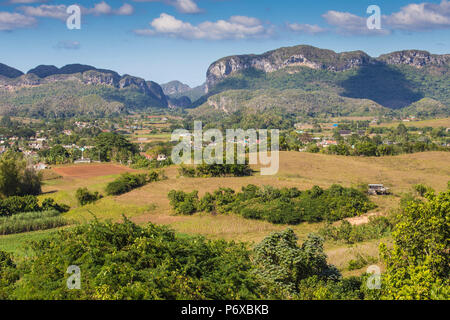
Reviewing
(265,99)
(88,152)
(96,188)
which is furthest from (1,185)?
(265,99)

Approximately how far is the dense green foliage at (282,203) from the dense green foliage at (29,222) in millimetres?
9724

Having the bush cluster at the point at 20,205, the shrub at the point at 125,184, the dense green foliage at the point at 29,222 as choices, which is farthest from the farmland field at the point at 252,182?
the bush cluster at the point at 20,205

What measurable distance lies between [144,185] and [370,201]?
2400cm

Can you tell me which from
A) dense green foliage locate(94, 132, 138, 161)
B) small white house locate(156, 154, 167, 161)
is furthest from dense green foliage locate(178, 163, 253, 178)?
small white house locate(156, 154, 167, 161)

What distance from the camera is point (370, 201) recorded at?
3169 cm

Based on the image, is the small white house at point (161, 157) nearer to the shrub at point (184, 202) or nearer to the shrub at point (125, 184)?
the shrub at point (125, 184)

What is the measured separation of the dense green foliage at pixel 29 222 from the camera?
28.9 m

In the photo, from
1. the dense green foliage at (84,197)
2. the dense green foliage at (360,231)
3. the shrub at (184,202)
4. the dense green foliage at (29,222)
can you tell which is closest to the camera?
the dense green foliage at (360,231)

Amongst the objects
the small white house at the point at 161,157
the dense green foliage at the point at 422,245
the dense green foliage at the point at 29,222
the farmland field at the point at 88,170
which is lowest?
the dense green foliage at the point at 29,222

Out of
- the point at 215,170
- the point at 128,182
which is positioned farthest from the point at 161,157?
the point at 128,182

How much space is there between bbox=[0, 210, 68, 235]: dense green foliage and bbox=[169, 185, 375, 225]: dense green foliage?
Result: 9724mm

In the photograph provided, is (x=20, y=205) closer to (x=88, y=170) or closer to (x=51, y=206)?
(x=51, y=206)

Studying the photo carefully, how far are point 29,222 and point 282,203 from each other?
20.1m

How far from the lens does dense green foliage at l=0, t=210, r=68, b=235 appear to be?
28.9m
